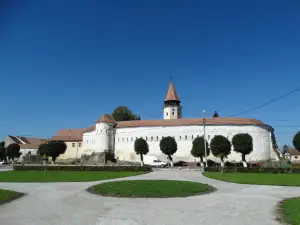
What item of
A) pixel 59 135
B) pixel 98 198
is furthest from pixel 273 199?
pixel 59 135

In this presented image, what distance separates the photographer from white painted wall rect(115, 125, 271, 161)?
3064 inches

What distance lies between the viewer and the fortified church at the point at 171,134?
257 feet

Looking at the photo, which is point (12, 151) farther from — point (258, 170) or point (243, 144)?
point (258, 170)

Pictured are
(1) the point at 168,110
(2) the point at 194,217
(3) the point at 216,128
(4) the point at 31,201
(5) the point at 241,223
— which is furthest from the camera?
(1) the point at 168,110

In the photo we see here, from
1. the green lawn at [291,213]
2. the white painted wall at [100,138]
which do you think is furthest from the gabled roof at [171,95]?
the green lawn at [291,213]

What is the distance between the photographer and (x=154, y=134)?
83.9 m

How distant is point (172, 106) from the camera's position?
103500mm

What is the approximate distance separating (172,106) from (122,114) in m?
21.1

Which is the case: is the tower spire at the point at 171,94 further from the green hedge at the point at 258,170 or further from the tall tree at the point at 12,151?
Answer: the green hedge at the point at 258,170

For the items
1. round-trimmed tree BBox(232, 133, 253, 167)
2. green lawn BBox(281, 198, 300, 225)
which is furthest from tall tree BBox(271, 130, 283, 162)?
green lawn BBox(281, 198, 300, 225)

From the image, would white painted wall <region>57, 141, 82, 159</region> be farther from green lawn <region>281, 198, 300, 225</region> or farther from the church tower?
green lawn <region>281, 198, 300, 225</region>

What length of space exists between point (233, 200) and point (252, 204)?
1.42 meters

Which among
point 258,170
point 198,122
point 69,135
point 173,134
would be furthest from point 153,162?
point 69,135

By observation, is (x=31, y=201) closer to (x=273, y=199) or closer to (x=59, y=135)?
(x=273, y=199)
